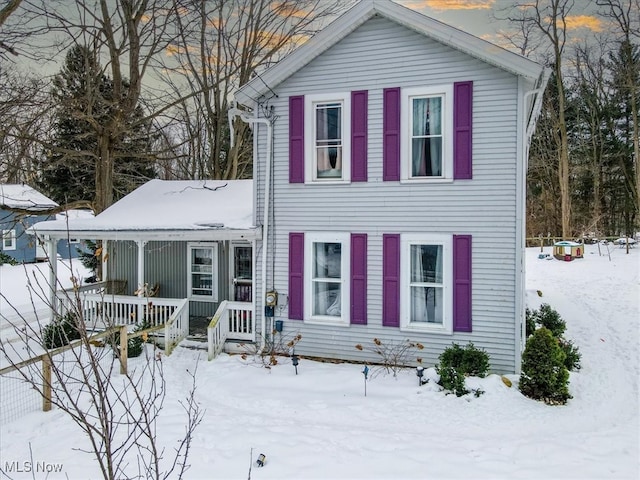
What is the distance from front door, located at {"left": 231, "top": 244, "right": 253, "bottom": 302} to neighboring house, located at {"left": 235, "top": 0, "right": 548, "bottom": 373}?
1805 mm

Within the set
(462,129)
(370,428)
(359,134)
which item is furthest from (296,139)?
(370,428)

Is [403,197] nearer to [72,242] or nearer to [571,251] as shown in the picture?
[72,242]

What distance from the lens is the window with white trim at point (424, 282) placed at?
817 centimetres

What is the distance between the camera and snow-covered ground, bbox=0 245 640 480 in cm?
505

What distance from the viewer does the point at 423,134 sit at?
329 inches

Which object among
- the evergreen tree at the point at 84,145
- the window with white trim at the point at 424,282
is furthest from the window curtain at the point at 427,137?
the evergreen tree at the point at 84,145

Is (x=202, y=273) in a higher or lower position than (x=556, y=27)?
lower

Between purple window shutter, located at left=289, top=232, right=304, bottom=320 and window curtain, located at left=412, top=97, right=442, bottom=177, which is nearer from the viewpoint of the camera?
window curtain, located at left=412, top=97, right=442, bottom=177

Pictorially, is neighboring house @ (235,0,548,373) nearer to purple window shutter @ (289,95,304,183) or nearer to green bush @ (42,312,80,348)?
purple window shutter @ (289,95,304,183)

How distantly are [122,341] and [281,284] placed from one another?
3252 mm

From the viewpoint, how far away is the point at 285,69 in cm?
880

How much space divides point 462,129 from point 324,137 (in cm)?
276

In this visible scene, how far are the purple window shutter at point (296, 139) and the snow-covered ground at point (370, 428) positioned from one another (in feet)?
12.8

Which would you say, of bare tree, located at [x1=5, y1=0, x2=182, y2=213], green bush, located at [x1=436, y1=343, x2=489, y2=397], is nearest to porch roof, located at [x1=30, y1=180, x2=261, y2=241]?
bare tree, located at [x1=5, y1=0, x2=182, y2=213]
